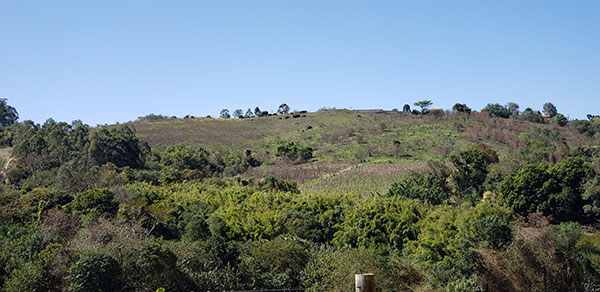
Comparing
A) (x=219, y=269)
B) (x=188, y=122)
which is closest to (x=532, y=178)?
(x=219, y=269)

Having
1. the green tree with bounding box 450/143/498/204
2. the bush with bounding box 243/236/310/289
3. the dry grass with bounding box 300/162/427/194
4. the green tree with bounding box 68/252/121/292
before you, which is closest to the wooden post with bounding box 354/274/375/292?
the green tree with bounding box 68/252/121/292

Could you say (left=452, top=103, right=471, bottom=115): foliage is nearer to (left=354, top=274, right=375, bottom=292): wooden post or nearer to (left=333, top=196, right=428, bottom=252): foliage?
(left=333, top=196, right=428, bottom=252): foliage

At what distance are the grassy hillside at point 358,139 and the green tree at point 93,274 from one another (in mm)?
31050

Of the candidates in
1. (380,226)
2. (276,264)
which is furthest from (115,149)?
(276,264)

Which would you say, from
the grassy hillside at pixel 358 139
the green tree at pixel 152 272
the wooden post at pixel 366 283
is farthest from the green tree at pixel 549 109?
the wooden post at pixel 366 283

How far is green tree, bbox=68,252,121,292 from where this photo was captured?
824 inches

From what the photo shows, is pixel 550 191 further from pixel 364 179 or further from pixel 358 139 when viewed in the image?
pixel 358 139

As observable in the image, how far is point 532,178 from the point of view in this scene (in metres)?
42.6

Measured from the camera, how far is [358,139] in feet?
250

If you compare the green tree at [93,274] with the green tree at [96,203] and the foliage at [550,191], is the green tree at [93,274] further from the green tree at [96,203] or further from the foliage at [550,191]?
the foliage at [550,191]

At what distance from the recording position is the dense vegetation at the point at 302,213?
24.4 metres

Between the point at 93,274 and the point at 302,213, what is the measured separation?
19327 mm

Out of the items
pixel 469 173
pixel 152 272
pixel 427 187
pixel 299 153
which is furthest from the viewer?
pixel 299 153

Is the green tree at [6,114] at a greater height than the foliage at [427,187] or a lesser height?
greater
